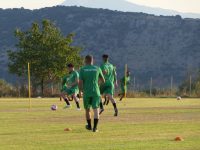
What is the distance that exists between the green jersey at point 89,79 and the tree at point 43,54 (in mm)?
44719

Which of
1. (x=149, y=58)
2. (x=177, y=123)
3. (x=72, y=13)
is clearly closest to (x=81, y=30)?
(x=72, y=13)

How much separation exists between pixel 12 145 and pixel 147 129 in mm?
5397

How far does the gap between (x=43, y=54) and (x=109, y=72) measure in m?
40.2

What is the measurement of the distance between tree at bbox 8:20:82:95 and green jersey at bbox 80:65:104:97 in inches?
1761

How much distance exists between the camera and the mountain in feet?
416

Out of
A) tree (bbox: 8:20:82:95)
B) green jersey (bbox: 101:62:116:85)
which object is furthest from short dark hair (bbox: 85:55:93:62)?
tree (bbox: 8:20:82:95)

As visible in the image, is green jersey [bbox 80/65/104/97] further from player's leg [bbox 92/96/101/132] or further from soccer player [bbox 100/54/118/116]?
soccer player [bbox 100/54/118/116]

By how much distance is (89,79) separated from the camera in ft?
64.6

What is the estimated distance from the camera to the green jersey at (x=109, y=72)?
25.9 m

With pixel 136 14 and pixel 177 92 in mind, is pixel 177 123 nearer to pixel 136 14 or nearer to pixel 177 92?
pixel 177 92

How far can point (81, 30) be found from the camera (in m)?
144

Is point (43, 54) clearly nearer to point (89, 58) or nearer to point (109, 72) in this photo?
point (109, 72)

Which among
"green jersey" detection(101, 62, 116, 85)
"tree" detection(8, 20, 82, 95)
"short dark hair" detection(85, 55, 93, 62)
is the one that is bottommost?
"tree" detection(8, 20, 82, 95)

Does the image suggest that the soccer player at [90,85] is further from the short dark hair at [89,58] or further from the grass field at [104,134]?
the grass field at [104,134]
